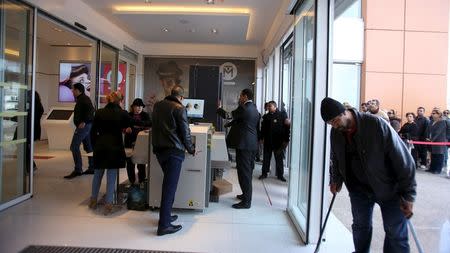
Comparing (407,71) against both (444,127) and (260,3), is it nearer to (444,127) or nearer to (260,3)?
(444,127)

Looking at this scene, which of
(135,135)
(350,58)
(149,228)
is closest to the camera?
(149,228)

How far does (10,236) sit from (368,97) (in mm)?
9614

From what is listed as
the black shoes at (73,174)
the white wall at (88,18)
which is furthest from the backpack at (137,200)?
the white wall at (88,18)

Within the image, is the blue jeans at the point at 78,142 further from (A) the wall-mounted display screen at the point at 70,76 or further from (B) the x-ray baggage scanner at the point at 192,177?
(A) the wall-mounted display screen at the point at 70,76

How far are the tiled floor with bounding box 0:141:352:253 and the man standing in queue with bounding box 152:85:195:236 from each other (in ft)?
0.67

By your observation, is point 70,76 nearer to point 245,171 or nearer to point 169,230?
point 245,171

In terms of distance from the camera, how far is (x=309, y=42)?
377 cm

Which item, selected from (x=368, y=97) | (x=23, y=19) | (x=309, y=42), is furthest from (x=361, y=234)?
(x=368, y=97)

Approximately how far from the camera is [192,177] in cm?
411

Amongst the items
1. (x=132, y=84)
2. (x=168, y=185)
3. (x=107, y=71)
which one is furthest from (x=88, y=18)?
(x=168, y=185)

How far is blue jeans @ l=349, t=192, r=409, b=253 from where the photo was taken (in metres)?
A: 2.32

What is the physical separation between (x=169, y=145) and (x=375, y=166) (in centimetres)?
193

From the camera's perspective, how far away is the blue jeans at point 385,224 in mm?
2320

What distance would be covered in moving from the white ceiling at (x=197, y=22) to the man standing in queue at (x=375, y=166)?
463 centimetres
